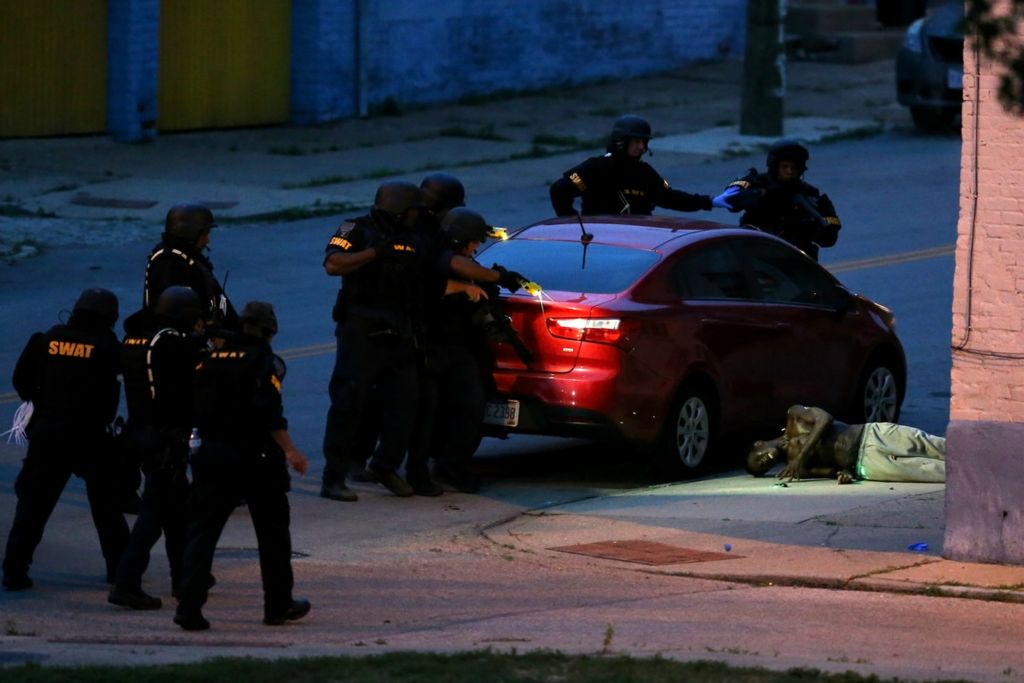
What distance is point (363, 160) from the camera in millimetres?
24391

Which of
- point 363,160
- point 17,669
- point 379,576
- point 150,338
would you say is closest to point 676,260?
point 379,576

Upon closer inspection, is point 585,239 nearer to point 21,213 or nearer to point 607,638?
point 607,638

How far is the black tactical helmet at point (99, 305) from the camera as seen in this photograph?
9.57 meters

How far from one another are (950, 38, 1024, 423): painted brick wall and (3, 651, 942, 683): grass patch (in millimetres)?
2903

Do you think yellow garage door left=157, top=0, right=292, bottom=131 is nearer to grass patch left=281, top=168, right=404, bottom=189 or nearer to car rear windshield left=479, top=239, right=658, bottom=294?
grass patch left=281, top=168, right=404, bottom=189

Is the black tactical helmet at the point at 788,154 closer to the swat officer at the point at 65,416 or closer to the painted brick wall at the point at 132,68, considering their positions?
the swat officer at the point at 65,416

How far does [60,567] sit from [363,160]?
14.7 m

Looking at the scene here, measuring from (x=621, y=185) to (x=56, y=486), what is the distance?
19.3ft

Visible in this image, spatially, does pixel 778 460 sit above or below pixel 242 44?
Result: below

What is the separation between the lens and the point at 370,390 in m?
11.7

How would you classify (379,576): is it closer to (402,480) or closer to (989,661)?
(402,480)

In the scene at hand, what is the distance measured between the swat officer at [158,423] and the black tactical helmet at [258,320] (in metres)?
0.41

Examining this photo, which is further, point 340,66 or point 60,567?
point 340,66

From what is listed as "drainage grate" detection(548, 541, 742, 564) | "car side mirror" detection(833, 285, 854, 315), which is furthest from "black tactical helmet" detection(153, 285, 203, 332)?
"car side mirror" detection(833, 285, 854, 315)
